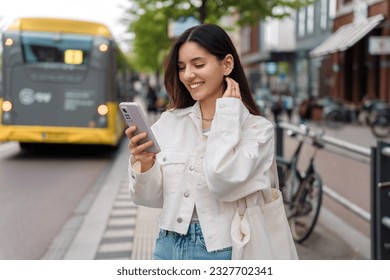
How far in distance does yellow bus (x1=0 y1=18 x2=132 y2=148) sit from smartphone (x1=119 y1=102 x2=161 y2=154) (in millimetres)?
8410

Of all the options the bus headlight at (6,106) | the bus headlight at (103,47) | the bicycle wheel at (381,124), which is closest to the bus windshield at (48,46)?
the bus headlight at (103,47)

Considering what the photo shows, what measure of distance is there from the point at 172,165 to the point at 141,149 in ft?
0.51

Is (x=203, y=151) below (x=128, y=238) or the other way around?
the other way around

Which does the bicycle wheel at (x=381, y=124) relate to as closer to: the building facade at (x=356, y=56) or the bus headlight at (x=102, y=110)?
the building facade at (x=356, y=56)

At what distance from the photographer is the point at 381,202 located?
352cm

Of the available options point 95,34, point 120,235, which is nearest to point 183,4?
point 95,34

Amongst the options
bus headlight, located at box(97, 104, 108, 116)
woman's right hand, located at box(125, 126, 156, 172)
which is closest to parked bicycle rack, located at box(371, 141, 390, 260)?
woman's right hand, located at box(125, 126, 156, 172)

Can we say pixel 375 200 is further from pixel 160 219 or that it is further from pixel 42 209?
pixel 42 209

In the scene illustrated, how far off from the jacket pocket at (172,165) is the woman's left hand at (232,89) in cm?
24

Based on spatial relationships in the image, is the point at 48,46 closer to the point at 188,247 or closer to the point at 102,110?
the point at 102,110

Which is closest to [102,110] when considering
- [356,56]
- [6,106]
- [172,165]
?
[6,106]

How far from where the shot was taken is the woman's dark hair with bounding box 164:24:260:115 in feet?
5.88

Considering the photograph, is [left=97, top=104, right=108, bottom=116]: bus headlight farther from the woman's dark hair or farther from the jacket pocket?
the jacket pocket

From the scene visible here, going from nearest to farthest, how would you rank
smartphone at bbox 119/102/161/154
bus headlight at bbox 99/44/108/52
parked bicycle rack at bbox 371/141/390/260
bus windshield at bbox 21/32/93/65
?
smartphone at bbox 119/102/161/154
parked bicycle rack at bbox 371/141/390/260
bus windshield at bbox 21/32/93/65
bus headlight at bbox 99/44/108/52
